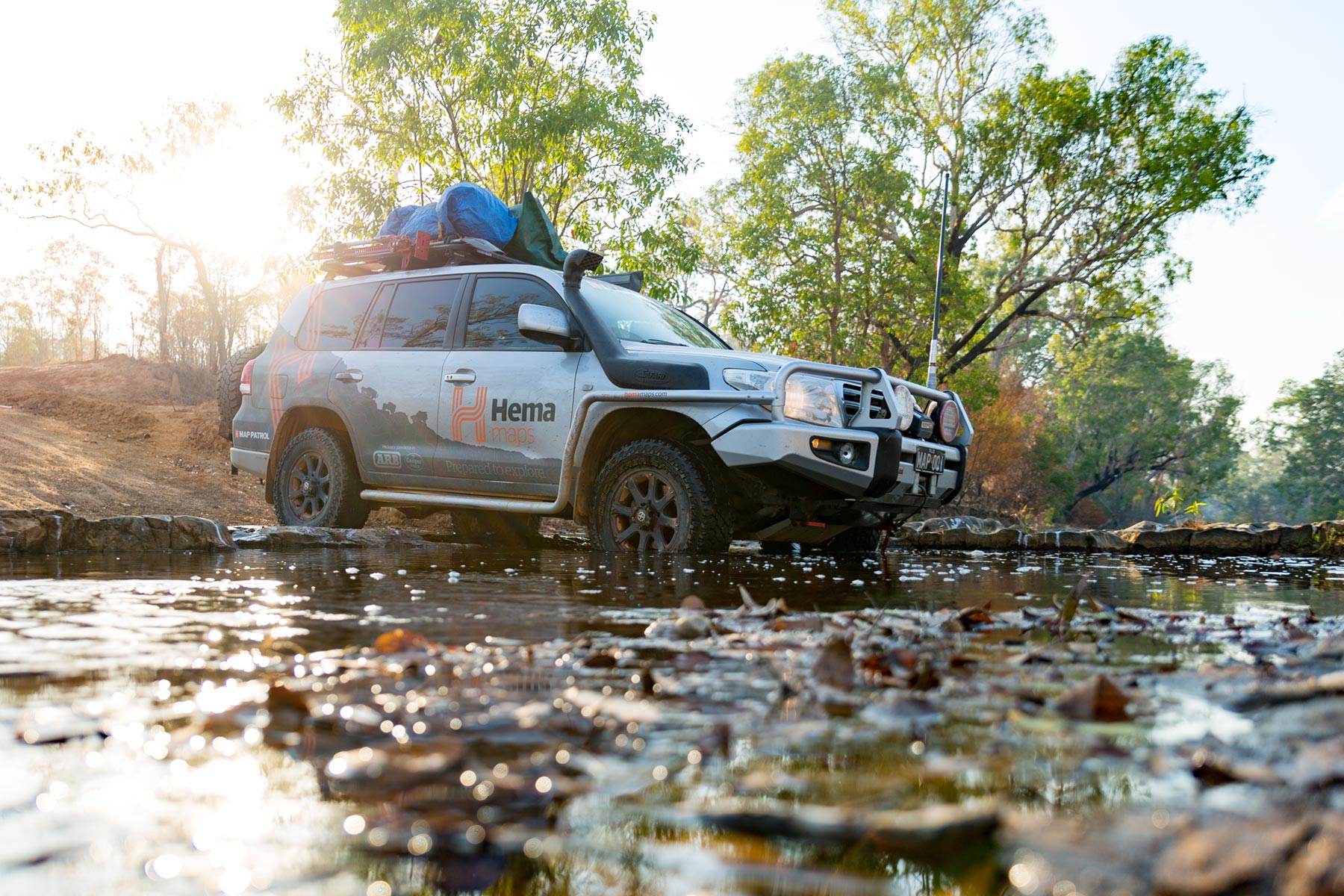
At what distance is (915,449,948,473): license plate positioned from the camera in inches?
254

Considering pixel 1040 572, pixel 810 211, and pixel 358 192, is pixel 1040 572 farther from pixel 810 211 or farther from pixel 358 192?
pixel 810 211

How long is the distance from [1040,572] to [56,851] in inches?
215

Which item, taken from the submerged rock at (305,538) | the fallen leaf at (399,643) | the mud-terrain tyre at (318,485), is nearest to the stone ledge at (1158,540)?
the submerged rock at (305,538)

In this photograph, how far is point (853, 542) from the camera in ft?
24.1

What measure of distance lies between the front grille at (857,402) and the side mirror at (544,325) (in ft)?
5.66

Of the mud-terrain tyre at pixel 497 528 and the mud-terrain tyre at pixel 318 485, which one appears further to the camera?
the mud-terrain tyre at pixel 497 528

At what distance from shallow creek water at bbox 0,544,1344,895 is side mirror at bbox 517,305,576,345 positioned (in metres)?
3.40

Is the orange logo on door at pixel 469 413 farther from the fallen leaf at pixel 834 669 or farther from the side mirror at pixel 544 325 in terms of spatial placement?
the fallen leaf at pixel 834 669

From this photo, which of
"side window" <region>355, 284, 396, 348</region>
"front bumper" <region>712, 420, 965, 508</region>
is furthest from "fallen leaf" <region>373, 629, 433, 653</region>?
"side window" <region>355, 284, 396, 348</region>

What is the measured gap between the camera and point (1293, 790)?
1202 millimetres

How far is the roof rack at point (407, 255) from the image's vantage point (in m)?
7.85

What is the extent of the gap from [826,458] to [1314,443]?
57223 millimetres

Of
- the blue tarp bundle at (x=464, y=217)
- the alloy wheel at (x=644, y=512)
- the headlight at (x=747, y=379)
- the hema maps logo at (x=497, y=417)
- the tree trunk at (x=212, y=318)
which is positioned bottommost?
the alloy wheel at (x=644, y=512)

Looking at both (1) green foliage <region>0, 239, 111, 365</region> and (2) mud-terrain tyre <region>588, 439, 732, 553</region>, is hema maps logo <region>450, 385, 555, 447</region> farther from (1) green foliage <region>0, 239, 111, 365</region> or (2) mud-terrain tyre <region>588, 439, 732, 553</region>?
(1) green foliage <region>0, 239, 111, 365</region>
